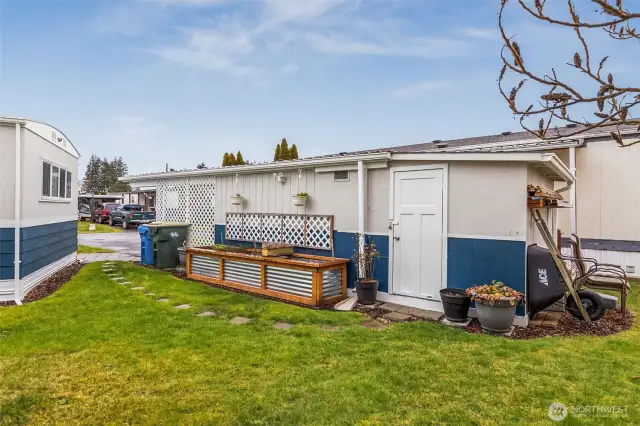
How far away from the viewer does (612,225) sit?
8.14 metres

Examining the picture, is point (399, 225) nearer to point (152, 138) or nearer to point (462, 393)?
point (462, 393)

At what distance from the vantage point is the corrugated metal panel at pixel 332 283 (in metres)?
5.93

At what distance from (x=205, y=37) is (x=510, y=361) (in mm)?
10036

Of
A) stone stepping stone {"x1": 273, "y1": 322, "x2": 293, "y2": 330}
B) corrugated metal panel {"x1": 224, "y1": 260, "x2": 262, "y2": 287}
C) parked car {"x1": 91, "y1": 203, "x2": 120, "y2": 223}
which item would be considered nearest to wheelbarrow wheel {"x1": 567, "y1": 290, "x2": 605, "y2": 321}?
stone stepping stone {"x1": 273, "y1": 322, "x2": 293, "y2": 330}

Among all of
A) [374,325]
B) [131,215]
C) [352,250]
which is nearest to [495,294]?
[374,325]

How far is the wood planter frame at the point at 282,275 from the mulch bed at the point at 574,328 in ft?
6.99

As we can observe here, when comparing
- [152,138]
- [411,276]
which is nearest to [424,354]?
[411,276]

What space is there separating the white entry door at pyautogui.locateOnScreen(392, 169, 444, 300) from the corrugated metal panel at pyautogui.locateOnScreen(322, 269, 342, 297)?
89cm

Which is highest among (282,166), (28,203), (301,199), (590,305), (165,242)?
(282,166)

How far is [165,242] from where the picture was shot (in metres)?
9.03

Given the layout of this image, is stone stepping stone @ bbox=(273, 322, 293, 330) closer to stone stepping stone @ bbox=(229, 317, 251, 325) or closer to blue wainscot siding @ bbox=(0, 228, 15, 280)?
stone stepping stone @ bbox=(229, 317, 251, 325)

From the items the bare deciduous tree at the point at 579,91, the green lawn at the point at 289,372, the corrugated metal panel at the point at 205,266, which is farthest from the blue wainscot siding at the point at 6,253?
the bare deciduous tree at the point at 579,91
